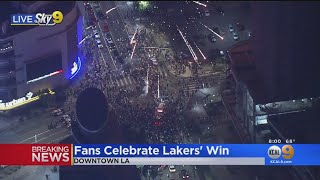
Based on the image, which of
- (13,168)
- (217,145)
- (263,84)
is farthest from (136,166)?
(263,84)

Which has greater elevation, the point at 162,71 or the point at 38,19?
the point at 38,19

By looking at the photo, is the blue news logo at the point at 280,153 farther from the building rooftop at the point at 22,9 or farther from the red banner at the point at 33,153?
the building rooftop at the point at 22,9

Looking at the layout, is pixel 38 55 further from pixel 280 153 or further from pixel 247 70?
pixel 280 153

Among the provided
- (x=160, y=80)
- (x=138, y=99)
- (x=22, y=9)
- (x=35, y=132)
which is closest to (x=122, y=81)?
(x=138, y=99)

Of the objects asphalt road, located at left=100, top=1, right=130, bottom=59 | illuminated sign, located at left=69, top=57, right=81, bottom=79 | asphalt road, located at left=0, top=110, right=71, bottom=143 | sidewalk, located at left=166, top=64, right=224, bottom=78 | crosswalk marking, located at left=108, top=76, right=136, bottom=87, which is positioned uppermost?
asphalt road, located at left=100, top=1, right=130, bottom=59

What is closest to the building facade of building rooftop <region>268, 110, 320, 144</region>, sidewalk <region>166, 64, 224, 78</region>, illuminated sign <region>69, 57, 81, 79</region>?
illuminated sign <region>69, 57, 81, 79</region>

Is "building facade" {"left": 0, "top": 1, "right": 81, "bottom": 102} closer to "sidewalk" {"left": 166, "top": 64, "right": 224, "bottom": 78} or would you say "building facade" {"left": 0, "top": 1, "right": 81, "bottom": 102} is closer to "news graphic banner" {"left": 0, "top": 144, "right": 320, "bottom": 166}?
"news graphic banner" {"left": 0, "top": 144, "right": 320, "bottom": 166}

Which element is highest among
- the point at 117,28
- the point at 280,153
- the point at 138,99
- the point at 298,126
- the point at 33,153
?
the point at 117,28
